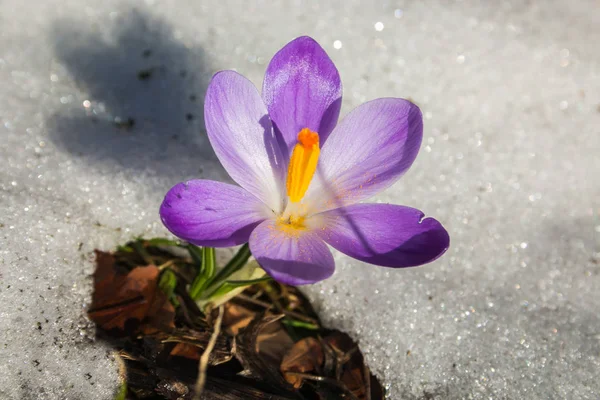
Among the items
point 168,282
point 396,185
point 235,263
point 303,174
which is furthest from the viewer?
point 396,185

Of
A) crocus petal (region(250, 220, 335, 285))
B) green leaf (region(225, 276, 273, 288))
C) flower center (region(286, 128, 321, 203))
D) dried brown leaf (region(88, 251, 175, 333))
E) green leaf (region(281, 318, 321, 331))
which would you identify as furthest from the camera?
green leaf (region(281, 318, 321, 331))

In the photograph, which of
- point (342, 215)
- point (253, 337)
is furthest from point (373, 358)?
point (342, 215)

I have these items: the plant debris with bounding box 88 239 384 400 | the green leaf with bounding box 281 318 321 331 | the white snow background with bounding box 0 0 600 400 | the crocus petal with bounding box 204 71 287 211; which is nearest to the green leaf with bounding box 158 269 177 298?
the plant debris with bounding box 88 239 384 400

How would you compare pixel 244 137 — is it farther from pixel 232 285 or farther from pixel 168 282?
pixel 168 282

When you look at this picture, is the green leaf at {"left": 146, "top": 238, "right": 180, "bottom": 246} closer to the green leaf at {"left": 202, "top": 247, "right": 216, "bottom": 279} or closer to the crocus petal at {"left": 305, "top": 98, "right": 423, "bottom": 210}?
the green leaf at {"left": 202, "top": 247, "right": 216, "bottom": 279}

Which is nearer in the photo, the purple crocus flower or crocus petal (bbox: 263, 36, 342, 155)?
the purple crocus flower

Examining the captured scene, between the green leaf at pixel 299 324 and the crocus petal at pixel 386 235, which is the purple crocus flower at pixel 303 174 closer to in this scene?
the crocus petal at pixel 386 235

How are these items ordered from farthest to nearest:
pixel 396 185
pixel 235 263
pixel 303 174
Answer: pixel 396 185 < pixel 235 263 < pixel 303 174

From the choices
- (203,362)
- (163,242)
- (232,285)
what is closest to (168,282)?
(163,242)

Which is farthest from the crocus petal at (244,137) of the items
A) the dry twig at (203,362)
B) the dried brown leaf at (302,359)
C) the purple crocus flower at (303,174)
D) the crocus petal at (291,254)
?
the dried brown leaf at (302,359)
